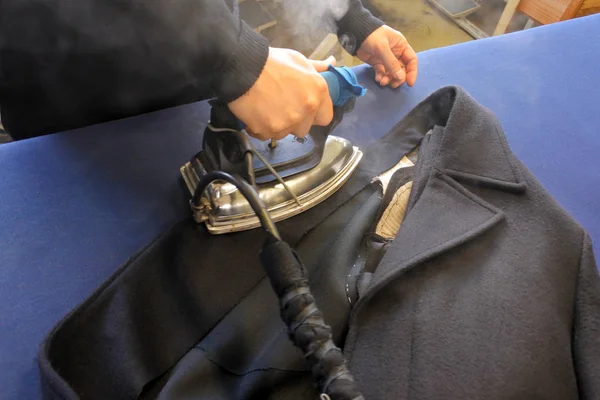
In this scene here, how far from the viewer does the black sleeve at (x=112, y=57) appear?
69cm

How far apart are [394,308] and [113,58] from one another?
2.05 feet

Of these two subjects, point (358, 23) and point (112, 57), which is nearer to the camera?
point (112, 57)

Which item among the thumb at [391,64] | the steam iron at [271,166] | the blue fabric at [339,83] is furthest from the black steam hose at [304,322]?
the thumb at [391,64]

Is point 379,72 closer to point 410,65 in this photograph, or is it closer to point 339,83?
point 410,65

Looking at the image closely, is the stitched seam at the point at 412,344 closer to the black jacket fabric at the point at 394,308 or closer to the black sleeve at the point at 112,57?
the black jacket fabric at the point at 394,308

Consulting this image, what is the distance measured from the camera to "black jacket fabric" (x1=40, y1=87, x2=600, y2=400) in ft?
2.14

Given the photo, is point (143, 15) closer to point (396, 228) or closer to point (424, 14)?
point (396, 228)

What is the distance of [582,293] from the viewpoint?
2.40 ft

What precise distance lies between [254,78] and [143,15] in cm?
18

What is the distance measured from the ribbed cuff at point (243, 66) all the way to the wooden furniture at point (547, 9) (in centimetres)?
161

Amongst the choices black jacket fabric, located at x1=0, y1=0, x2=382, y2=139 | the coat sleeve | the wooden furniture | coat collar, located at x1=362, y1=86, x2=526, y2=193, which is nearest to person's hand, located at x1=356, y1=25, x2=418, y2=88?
coat collar, located at x1=362, y1=86, x2=526, y2=193

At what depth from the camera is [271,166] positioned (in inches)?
34.1

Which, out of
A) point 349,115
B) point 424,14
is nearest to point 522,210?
point 349,115

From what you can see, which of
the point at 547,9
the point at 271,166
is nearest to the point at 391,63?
the point at 271,166
